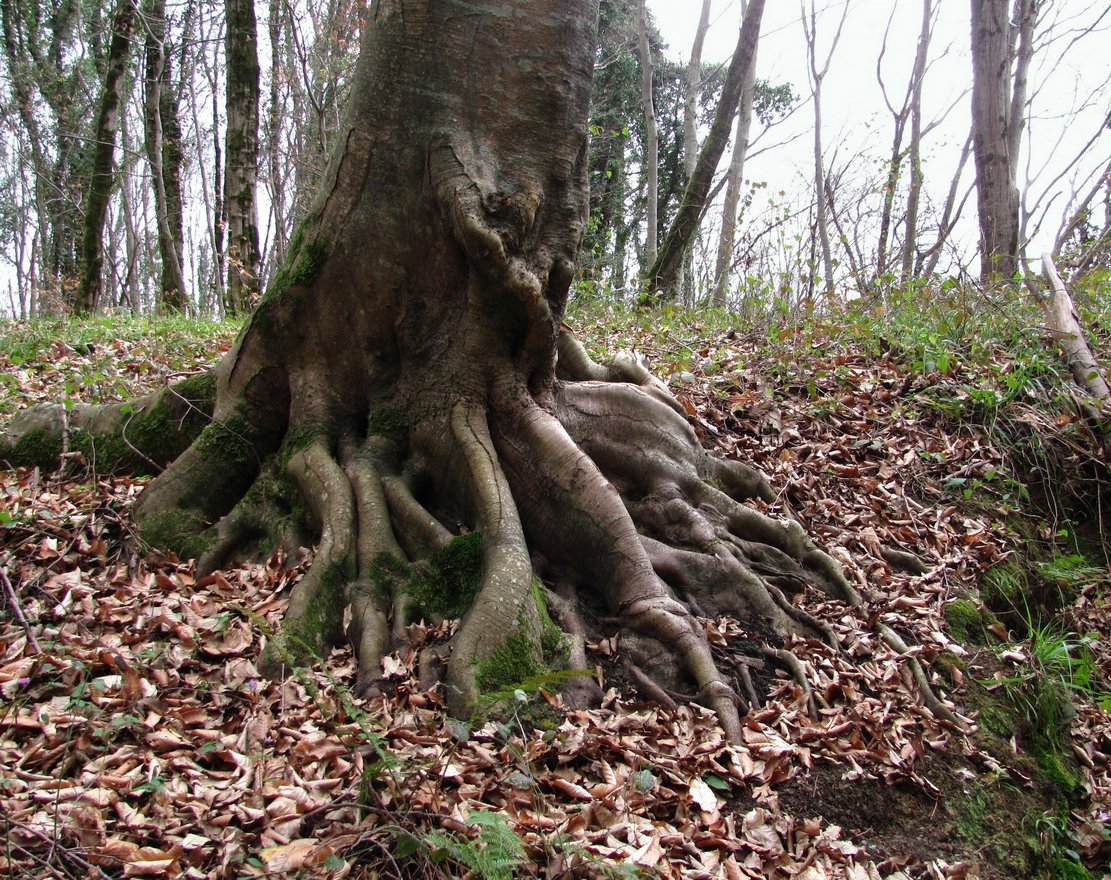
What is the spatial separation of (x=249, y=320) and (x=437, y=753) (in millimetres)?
3166

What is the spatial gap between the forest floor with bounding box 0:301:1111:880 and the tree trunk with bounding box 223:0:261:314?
6346 mm

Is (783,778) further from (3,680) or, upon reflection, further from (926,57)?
(926,57)

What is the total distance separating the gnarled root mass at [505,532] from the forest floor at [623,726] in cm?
16

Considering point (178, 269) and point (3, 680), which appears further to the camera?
point (178, 269)

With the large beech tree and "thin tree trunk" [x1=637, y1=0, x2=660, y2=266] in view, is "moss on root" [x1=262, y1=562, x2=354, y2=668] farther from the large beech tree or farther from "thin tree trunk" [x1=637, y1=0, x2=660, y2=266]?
"thin tree trunk" [x1=637, y1=0, x2=660, y2=266]

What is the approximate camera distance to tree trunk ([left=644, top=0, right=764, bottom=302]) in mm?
10008

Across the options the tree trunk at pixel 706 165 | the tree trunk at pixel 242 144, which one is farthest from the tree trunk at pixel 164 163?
the tree trunk at pixel 706 165

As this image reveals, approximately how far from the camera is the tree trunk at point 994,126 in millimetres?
9219

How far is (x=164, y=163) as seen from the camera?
17.1 m

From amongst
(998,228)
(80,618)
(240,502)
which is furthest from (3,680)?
(998,228)

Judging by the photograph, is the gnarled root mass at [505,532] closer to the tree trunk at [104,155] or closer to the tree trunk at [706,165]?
the tree trunk at [706,165]

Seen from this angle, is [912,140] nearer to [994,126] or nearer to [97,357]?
[994,126]

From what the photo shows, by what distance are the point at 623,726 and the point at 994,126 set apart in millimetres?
9725

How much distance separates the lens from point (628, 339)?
27.9ft
